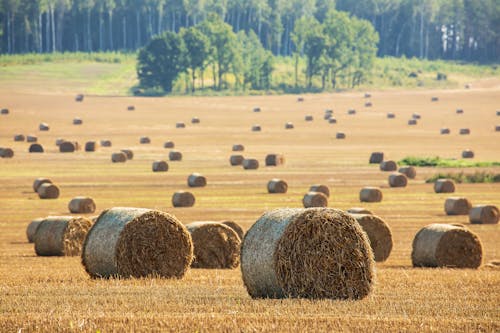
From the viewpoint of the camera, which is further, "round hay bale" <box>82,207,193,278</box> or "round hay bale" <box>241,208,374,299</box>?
"round hay bale" <box>82,207,193,278</box>

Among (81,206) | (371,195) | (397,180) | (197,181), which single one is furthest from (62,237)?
(397,180)

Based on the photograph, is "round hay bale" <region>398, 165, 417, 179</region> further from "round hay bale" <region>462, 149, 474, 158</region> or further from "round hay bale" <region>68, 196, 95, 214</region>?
"round hay bale" <region>68, 196, 95, 214</region>

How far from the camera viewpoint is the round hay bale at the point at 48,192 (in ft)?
167

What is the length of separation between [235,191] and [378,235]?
953 inches

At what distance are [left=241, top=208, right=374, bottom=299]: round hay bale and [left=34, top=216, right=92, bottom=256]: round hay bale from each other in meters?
12.4

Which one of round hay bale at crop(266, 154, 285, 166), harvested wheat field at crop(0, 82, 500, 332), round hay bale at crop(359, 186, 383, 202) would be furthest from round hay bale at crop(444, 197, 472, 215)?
round hay bale at crop(266, 154, 285, 166)

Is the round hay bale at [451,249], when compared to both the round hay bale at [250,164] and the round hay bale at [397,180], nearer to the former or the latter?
the round hay bale at [397,180]

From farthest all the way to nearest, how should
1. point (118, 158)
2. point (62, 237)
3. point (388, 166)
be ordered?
point (118, 158), point (388, 166), point (62, 237)

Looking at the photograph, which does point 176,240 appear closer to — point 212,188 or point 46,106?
point 212,188

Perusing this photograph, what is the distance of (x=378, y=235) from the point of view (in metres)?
30.3

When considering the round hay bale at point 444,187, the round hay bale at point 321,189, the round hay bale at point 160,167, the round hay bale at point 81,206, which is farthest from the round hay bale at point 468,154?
the round hay bale at point 81,206

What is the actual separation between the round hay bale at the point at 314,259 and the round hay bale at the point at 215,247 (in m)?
7.85

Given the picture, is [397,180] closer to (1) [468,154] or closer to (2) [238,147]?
(1) [468,154]

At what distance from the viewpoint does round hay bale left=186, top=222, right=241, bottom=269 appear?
1046 inches
